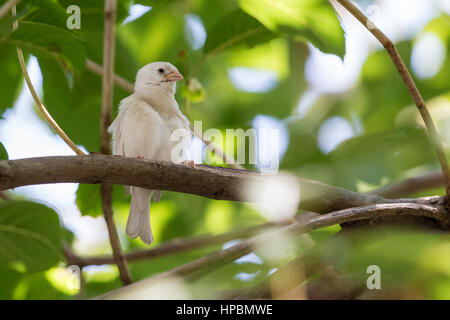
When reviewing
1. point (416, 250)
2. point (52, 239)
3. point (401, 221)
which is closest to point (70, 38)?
point (52, 239)

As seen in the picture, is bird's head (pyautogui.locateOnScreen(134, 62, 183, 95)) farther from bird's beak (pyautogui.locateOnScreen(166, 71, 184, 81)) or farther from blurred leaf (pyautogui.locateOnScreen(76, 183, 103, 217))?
blurred leaf (pyautogui.locateOnScreen(76, 183, 103, 217))

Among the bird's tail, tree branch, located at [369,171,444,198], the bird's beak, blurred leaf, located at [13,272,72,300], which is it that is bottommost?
blurred leaf, located at [13,272,72,300]

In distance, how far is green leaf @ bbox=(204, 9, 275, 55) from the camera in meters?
2.61

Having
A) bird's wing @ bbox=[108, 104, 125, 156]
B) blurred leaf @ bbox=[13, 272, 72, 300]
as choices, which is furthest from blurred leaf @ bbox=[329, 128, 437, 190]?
blurred leaf @ bbox=[13, 272, 72, 300]

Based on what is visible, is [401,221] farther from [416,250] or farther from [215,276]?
[416,250]

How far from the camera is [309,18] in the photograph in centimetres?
205

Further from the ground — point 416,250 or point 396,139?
point 396,139

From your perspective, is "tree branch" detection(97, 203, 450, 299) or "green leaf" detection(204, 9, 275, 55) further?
"green leaf" detection(204, 9, 275, 55)

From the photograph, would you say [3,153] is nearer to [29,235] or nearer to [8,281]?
[29,235]

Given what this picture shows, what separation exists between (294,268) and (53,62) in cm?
154

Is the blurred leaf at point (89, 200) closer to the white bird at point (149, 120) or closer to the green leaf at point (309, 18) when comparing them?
the white bird at point (149, 120)

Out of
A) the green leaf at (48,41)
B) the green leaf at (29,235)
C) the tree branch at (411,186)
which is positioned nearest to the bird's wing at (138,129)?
the green leaf at (48,41)

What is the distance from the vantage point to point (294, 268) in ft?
5.59

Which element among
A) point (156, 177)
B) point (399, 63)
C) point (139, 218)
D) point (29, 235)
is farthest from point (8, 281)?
point (399, 63)
